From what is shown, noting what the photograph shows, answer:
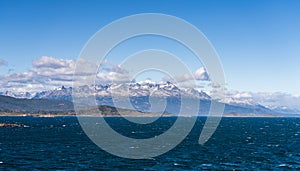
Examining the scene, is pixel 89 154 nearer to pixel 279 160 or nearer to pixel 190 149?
pixel 190 149

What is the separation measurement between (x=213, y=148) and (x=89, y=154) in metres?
47.3

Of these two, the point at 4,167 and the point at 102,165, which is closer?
the point at 4,167

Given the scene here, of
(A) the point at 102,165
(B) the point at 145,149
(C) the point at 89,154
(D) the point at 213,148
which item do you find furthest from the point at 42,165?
(D) the point at 213,148

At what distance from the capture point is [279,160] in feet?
341

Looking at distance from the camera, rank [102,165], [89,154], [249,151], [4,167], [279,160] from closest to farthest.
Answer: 1. [4,167]
2. [102,165]
3. [279,160]
4. [89,154]
5. [249,151]

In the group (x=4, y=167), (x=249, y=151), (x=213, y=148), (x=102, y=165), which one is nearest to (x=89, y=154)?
(x=102, y=165)

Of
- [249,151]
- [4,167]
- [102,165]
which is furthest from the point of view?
[249,151]

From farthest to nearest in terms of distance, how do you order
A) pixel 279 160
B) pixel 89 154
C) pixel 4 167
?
pixel 89 154, pixel 279 160, pixel 4 167

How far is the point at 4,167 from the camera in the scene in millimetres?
85562

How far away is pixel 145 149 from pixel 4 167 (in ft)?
171

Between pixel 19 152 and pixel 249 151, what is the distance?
77.4 m

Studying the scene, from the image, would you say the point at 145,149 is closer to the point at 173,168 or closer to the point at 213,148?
the point at 213,148

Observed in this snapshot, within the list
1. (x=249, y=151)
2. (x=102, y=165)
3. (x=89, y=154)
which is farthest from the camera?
(x=249, y=151)

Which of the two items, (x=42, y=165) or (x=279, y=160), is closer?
(x=42, y=165)
